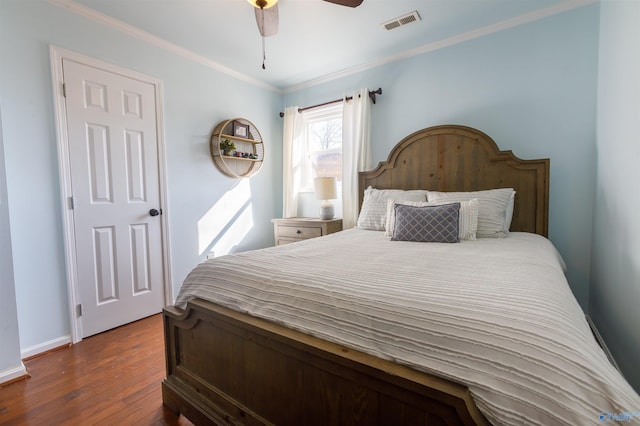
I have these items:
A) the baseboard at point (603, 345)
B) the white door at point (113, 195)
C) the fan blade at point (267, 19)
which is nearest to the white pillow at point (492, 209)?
the baseboard at point (603, 345)

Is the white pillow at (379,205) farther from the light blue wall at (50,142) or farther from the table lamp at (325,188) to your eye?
the light blue wall at (50,142)

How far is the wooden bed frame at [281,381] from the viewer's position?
746mm

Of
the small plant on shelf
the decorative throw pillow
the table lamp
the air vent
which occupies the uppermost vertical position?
the air vent

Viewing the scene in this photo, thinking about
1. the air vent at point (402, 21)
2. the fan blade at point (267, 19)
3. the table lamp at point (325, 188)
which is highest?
the air vent at point (402, 21)

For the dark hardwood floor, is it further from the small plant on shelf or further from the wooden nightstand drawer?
the small plant on shelf

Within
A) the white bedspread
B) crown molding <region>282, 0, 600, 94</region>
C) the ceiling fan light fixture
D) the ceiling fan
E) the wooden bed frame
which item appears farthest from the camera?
crown molding <region>282, 0, 600, 94</region>

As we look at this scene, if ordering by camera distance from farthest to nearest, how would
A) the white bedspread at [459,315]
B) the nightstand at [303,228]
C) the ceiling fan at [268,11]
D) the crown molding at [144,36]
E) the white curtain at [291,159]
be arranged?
the white curtain at [291,159] < the nightstand at [303,228] < the crown molding at [144,36] < the ceiling fan at [268,11] < the white bedspread at [459,315]

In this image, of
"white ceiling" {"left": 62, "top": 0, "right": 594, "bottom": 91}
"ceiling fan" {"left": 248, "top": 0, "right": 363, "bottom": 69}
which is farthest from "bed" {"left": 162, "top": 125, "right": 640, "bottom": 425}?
"white ceiling" {"left": 62, "top": 0, "right": 594, "bottom": 91}

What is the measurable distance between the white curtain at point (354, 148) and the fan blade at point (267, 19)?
49.2 inches

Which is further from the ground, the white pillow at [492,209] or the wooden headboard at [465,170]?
the wooden headboard at [465,170]

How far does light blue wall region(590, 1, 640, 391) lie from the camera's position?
138 centimetres

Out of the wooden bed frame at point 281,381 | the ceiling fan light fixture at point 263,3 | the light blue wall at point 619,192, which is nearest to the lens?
the wooden bed frame at point 281,381

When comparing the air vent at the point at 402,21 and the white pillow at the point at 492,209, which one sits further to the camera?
the air vent at the point at 402,21

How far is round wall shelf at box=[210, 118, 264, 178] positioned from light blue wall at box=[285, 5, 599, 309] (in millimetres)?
1924
